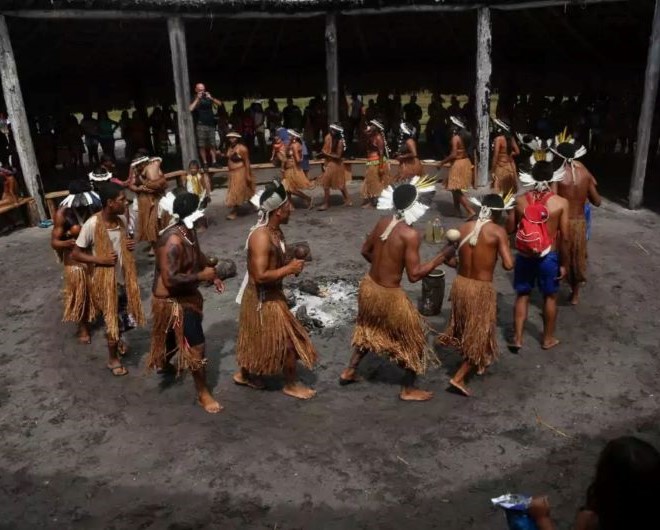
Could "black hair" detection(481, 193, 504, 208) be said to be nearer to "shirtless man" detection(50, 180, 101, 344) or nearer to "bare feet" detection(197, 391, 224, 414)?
"bare feet" detection(197, 391, 224, 414)

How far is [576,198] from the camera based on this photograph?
6766 mm

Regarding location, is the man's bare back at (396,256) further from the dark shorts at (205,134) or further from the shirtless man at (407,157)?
the dark shorts at (205,134)

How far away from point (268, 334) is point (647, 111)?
26.1 feet

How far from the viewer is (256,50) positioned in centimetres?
1716

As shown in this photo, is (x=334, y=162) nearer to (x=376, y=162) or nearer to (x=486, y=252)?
(x=376, y=162)

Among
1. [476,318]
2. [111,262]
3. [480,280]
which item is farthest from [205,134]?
[476,318]

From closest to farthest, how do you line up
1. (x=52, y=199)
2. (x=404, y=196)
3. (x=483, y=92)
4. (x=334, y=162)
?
(x=404, y=196) < (x=334, y=162) < (x=52, y=199) < (x=483, y=92)

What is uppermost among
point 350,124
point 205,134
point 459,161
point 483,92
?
point 483,92

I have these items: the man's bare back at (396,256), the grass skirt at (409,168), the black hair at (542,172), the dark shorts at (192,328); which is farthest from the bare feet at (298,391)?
the grass skirt at (409,168)

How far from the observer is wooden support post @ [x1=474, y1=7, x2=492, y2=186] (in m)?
11.5

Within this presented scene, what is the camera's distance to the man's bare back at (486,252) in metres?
5.11

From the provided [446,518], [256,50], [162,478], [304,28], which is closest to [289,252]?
[162,478]

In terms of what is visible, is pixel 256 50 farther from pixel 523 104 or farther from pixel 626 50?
pixel 626 50

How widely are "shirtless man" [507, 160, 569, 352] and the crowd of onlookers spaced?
8.56 m
